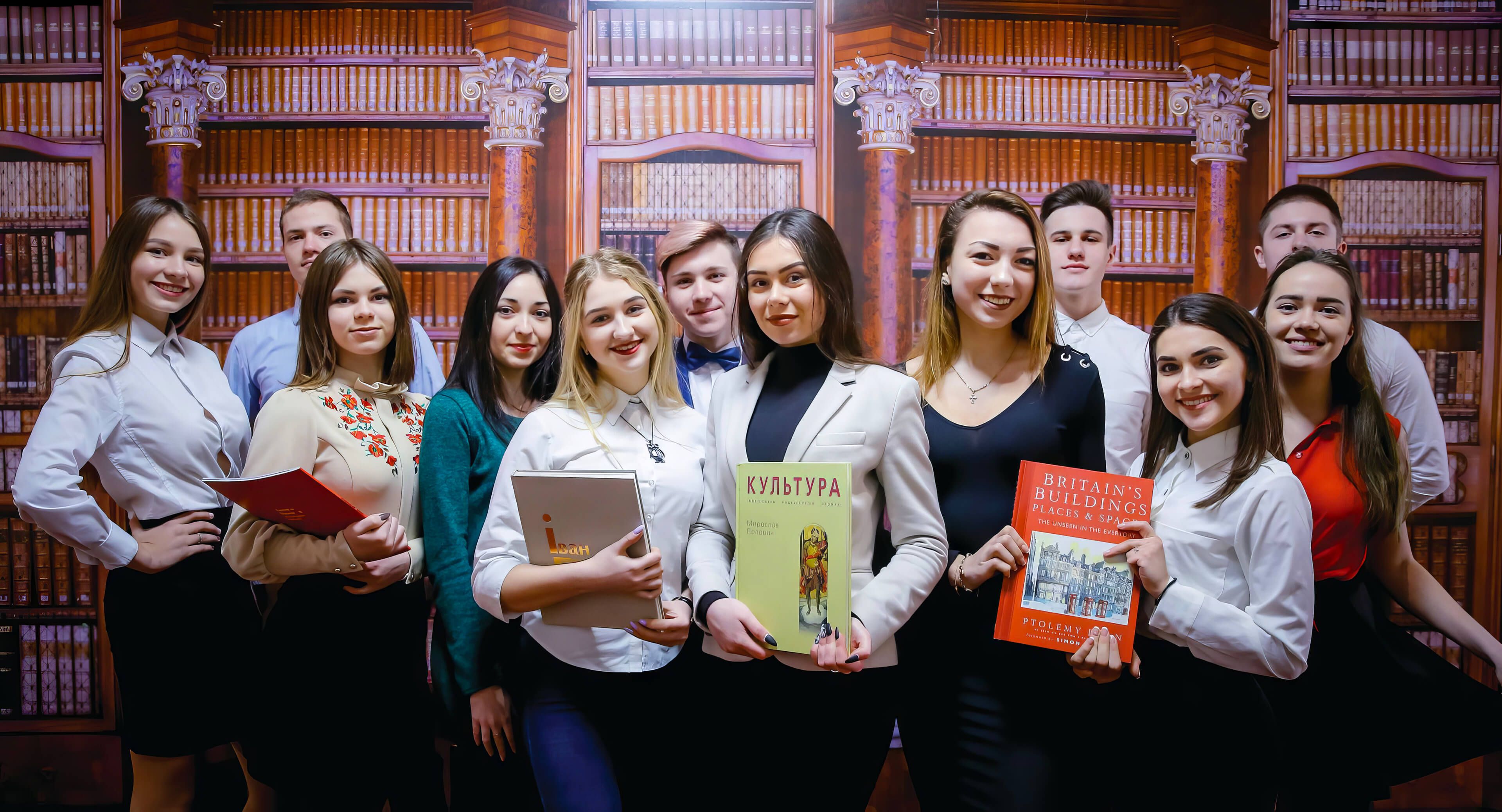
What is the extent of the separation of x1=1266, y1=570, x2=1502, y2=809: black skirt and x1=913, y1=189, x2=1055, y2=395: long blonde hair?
3.56 ft

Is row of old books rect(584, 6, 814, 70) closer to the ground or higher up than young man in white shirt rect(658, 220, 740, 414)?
higher up

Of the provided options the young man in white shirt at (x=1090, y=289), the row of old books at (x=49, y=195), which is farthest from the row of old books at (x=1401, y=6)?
the row of old books at (x=49, y=195)

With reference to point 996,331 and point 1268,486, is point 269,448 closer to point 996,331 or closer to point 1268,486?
point 996,331

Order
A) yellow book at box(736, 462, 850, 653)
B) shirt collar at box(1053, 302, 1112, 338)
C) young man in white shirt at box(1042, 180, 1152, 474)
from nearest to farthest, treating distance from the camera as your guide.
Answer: yellow book at box(736, 462, 850, 653) → young man in white shirt at box(1042, 180, 1152, 474) → shirt collar at box(1053, 302, 1112, 338)

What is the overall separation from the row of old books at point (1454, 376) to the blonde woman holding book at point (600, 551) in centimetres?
344

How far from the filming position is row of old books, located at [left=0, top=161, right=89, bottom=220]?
3.45 m

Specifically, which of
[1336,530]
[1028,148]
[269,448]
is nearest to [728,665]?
[269,448]

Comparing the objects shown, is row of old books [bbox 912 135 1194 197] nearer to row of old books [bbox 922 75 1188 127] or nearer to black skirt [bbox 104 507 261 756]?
row of old books [bbox 922 75 1188 127]

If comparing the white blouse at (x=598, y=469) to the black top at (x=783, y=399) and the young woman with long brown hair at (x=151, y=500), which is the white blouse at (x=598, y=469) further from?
the young woman with long brown hair at (x=151, y=500)

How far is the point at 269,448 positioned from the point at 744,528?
1.15 metres

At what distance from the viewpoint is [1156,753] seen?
77.0 inches

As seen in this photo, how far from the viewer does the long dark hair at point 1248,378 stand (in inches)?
72.7

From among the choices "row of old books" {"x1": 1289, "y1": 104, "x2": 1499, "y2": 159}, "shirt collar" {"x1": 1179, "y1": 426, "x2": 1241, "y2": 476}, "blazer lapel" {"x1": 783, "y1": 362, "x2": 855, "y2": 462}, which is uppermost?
"row of old books" {"x1": 1289, "y1": 104, "x2": 1499, "y2": 159}

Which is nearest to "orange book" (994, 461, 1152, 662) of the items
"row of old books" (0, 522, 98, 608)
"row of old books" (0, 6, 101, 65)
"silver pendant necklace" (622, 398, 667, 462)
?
"silver pendant necklace" (622, 398, 667, 462)
